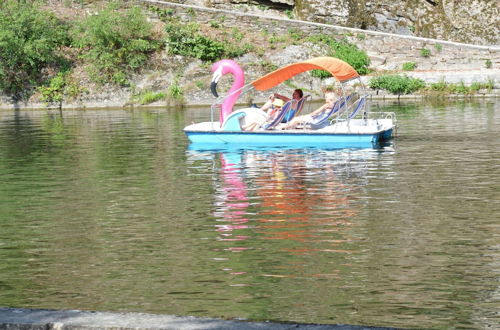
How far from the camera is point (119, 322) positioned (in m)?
5.59

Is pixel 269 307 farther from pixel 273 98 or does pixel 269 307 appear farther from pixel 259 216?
pixel 273 98

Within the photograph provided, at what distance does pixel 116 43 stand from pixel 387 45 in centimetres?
1361

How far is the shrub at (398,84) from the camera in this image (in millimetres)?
42656

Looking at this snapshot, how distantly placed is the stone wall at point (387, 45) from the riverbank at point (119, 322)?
131 ft

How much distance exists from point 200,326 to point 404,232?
5.83m

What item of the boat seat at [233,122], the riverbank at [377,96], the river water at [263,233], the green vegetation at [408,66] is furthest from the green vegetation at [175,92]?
the river water at [263,233]

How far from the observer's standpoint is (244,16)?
47500 millimetres

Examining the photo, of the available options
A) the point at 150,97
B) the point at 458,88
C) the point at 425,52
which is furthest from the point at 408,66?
the point at 150,97

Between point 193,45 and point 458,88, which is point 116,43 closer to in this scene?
point 193,45

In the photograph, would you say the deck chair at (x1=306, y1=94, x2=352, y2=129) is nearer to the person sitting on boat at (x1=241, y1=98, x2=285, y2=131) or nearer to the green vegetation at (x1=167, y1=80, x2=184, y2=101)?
the person sitting on boat at (x1=241, y1=98, x2=285, y2=131)

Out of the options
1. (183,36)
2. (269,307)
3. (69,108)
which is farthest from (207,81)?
(269,307)

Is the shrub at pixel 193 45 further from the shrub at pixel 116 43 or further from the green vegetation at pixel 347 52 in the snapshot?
the green vegetation at pixel 347 52

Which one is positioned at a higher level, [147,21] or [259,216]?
[147,21]

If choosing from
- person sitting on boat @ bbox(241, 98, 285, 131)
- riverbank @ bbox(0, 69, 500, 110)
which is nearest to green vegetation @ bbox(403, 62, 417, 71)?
riverbank @ bbox(0, 69, 500, 110)
